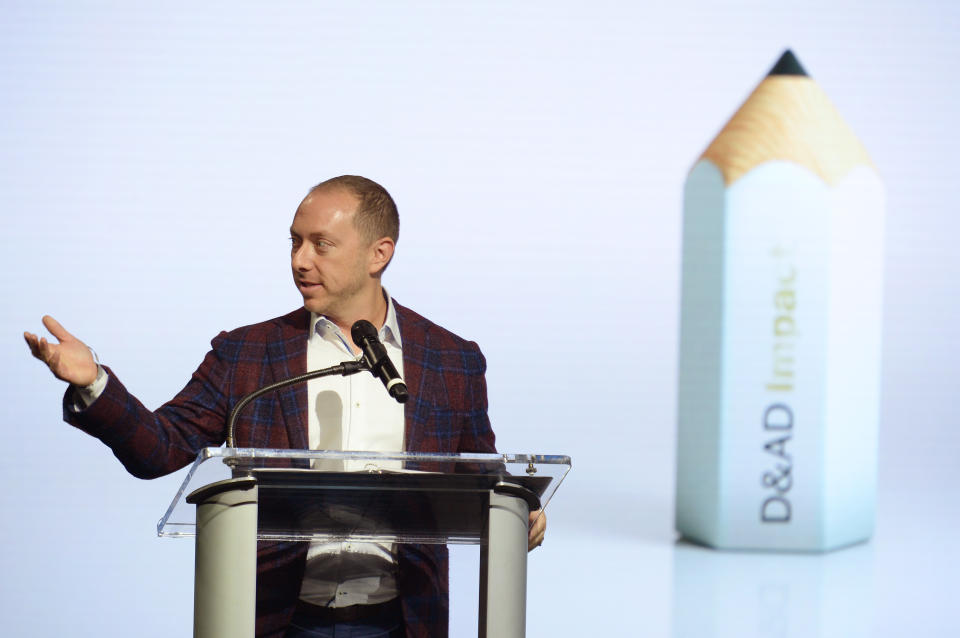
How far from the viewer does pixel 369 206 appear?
2.14m

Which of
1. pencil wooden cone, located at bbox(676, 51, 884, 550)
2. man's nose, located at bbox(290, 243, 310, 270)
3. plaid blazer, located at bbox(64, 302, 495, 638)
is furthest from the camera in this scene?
pencil wooden cone, located at bbox(676, 51, 884, 550)

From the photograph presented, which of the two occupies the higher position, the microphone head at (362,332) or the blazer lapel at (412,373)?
the microphone head at (362,332)

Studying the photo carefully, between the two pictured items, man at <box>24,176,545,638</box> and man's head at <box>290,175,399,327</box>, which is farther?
man's head at <box>290,175,399,327</box>

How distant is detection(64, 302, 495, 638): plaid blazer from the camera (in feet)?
6.08

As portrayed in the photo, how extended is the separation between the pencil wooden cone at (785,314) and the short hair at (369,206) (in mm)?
4024

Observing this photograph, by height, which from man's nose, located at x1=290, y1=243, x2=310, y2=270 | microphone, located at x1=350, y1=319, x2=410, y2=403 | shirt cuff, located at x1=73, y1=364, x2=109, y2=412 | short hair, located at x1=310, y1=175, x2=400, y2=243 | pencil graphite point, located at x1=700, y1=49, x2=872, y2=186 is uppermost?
pencil graphite point, located at x1=700, y1=49, x2=872, y2=186

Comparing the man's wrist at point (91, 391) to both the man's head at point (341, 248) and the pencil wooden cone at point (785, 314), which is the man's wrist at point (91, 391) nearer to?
the man's head at point (341, 248)

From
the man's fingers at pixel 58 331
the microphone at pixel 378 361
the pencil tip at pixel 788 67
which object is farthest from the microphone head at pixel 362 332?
the pencil tip at pixel 788 67

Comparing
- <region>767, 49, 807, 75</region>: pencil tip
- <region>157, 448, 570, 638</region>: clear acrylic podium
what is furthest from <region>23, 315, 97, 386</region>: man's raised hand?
<region>767, 49, 807, 75</region>: pencil tip

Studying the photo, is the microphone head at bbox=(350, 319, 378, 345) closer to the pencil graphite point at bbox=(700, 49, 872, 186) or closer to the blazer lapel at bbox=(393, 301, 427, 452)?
the blazer lapel at bbox=(393, 301, 427, 452)

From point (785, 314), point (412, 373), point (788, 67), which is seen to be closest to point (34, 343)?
point (412, 373)

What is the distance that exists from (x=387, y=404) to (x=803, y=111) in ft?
14.9

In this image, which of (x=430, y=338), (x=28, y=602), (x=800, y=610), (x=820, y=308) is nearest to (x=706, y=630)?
(x=800, y=610)

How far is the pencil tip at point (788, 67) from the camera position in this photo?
616cm
